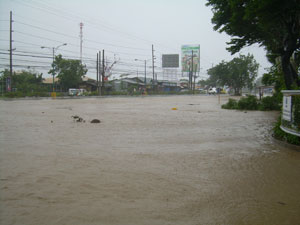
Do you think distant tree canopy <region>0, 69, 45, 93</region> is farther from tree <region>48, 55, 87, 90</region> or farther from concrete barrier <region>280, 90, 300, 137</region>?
concrete barrier <region>280, 90, 300, 137</region>

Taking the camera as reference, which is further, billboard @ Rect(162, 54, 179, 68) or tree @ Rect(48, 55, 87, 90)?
billboard @ Rect(162, 54, 179, 68)

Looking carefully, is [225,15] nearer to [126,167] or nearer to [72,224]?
[126,167]

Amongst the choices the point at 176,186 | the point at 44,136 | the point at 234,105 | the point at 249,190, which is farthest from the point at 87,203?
the point at 234,105

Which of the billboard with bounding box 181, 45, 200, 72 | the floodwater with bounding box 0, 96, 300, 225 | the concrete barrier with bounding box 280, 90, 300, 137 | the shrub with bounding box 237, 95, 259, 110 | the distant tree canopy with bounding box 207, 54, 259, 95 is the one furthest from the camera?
the billboard with bounding box 181, 45, 200, 72

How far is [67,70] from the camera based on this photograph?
6041 cm

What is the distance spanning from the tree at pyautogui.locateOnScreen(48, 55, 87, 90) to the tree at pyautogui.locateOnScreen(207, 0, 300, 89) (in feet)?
168

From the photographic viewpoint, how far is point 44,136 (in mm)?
8656

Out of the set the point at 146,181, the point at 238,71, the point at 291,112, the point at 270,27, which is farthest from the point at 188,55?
the point at 146,181

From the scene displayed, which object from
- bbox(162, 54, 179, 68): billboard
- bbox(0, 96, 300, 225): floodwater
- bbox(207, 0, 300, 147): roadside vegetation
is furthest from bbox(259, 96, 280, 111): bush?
bbox(162, 54, 179, 68): billboard

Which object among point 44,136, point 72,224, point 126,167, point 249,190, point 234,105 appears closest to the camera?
point 72,224

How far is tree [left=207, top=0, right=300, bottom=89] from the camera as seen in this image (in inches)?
320

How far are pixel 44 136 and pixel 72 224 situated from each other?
19.5 ft

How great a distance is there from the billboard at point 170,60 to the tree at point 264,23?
6949 cm

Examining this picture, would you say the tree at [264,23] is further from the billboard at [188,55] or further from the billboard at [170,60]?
the billboard at [188,55]
